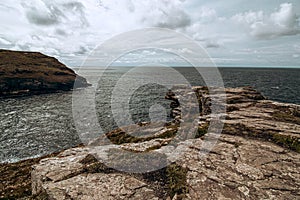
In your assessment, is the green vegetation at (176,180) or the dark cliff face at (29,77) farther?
the dark cliff face at (29,77)

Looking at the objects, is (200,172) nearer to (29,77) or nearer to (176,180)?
(176,180)

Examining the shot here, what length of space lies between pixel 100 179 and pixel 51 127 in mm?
38177

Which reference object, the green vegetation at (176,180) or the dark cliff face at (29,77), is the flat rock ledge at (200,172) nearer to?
the green vegetation at (176,180)

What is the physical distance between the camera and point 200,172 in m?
9.46

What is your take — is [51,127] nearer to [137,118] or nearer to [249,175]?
[137,118]

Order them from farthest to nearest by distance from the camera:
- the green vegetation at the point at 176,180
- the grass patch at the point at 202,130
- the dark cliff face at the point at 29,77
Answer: the dark cliff face at the point at 29,77, the grass patch at the point at 202,130, the green vegetation at the point at 176,180

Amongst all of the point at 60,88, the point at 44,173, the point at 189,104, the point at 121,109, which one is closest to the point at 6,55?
the point at 60,88

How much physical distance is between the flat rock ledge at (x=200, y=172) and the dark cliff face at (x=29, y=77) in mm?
94878

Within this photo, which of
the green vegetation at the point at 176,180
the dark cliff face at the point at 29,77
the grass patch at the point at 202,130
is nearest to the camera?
the green vegetation at the point at 176,180

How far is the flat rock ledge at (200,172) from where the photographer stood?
8375 millimetres

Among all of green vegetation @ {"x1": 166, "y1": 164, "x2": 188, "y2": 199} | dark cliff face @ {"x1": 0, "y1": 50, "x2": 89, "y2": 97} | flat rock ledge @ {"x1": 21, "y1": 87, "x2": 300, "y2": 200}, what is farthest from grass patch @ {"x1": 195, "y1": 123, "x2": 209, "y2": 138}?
dark cliff face @ {"x1": 0, "y1": 50, "x2": 89, "y2": 97}

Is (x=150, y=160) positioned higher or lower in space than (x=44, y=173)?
higher

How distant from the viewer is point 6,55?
126 m

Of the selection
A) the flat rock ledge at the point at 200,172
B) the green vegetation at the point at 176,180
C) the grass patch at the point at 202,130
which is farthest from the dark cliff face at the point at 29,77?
the green vegetation at the point at 176,180
